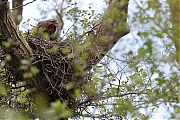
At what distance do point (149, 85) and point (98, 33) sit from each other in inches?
50.8

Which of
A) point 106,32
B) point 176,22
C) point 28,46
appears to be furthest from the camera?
point 106,32

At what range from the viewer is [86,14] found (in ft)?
17.9

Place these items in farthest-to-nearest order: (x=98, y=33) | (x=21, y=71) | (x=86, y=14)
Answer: (x=86, y=14), (x=98, y=33), (x=21, y=71)

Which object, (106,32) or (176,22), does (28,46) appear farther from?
(176,22)

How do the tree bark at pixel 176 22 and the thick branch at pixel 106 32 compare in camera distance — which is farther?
the thick branch at pixel 106 32

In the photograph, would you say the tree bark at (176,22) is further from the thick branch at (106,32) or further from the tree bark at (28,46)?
the thick branch at (106,32)

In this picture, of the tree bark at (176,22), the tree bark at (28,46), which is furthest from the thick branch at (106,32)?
the tree bark at (176,22)

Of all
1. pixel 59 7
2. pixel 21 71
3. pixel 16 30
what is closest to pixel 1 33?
pixel 16 30

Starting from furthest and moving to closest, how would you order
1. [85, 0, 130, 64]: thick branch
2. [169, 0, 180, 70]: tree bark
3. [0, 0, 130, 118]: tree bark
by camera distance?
[85, 0, 130, 64]: thick branch < [0, 0, 130, 118]: tree bark < [169, 0, 180, 70]: tree bark

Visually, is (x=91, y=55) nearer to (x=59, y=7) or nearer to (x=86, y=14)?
(x=86, y=14)

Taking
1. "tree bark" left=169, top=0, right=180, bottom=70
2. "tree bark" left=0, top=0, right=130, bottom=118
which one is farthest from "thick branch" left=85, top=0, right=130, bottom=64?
"tree bark" left=169, top=0, right=180, bottom=70

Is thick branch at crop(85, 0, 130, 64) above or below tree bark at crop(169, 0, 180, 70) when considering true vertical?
above

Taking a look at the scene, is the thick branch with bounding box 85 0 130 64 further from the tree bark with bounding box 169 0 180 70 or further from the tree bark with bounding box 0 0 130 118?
the tree bark with bounding box 169 0 180 70

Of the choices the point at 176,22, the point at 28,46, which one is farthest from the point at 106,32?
the point at 176,22
